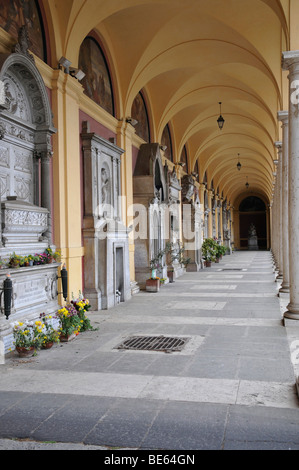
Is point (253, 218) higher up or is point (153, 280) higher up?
point (253, 218)

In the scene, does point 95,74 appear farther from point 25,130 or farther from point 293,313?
point 293,313

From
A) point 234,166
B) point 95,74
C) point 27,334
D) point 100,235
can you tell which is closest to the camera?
point 27,334

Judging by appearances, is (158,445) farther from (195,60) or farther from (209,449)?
(195,60)

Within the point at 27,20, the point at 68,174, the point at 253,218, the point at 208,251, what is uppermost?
the point at 27,20

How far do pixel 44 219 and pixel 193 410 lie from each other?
4.71m

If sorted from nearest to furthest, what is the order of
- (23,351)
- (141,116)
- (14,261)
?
(23,351)
(14,261)
(141,116)

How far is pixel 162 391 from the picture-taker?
14.6 ft

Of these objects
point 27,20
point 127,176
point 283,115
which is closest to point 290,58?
point 283,115

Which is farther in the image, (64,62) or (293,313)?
(64,62)

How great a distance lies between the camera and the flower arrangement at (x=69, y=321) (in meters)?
6.96

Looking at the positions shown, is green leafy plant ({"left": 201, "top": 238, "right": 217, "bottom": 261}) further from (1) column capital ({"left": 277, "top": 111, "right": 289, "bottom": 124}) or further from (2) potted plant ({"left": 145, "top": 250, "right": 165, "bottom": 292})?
(1) column capital ({"left": 277, "top": 111, "right": 289, "bottom": 124})

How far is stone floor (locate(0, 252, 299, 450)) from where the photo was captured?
3.40 meters

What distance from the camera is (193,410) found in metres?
3.92

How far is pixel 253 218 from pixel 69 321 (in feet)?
155
